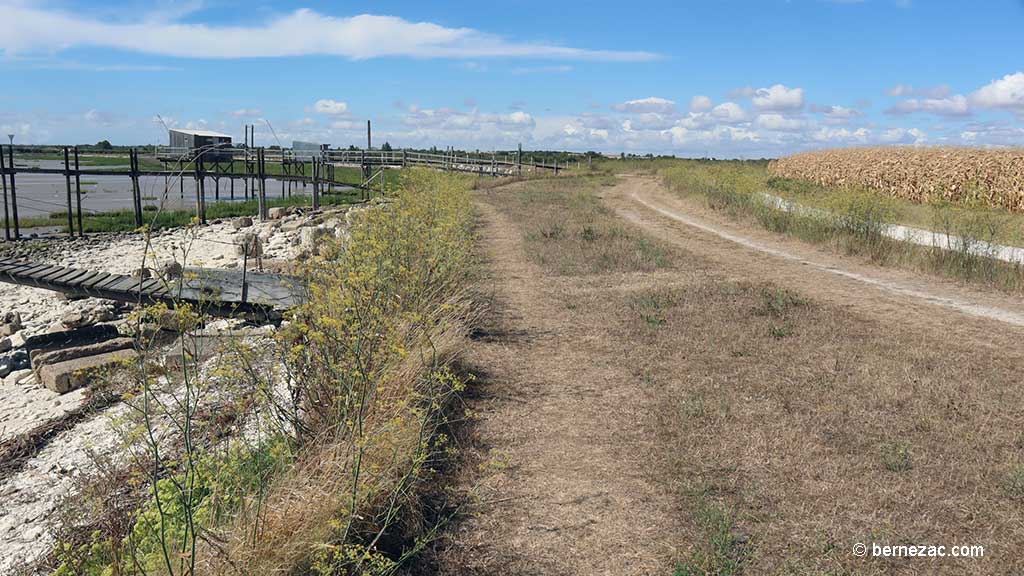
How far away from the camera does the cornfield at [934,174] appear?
1838cm

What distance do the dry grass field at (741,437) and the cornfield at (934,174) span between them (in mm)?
12059

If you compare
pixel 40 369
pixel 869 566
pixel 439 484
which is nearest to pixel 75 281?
pixel 40 369

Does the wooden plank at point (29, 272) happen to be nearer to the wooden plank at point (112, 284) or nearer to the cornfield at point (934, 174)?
the wooden plank at point (112, 284)

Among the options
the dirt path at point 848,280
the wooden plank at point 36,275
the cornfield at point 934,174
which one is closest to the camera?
the dirt path at point 848,280

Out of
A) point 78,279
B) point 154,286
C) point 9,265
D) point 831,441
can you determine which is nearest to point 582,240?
point 154,286

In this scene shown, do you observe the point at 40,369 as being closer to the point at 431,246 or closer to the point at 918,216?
the point at 431,246

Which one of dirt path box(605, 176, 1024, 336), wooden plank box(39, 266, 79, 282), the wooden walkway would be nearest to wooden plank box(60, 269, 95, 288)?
the wooden walkway

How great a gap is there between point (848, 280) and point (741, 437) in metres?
6.87

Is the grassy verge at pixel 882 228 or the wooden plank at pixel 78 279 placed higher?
the grassy verge at pixel 882 228

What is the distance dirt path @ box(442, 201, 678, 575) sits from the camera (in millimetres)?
3906

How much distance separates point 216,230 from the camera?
2795 cm

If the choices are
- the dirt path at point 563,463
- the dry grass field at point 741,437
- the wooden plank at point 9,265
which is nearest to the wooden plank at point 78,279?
the wooden plank at point 9,265

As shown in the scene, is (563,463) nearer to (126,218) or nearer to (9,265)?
(9,265)

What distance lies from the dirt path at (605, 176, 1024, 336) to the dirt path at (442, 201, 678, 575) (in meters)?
3.57
